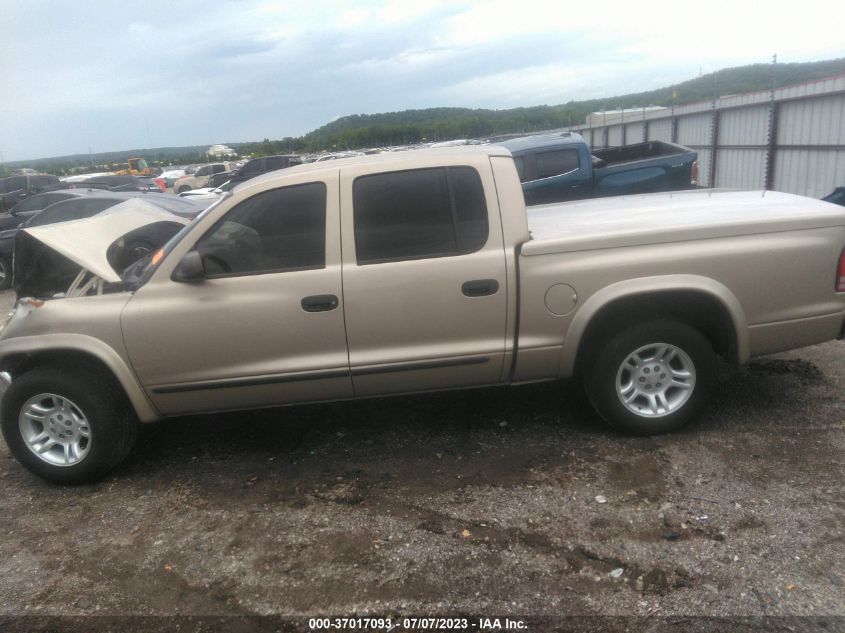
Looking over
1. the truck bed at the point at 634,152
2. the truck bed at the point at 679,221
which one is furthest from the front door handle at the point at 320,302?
the truck bed at the point at 634,152

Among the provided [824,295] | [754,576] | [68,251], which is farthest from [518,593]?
[68,251]

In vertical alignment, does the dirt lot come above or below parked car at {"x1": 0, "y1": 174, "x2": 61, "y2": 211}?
below

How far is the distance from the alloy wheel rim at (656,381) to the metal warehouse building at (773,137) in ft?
33.4

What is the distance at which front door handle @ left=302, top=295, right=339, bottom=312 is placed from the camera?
12.7 ft

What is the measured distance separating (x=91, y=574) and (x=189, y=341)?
1.31 m

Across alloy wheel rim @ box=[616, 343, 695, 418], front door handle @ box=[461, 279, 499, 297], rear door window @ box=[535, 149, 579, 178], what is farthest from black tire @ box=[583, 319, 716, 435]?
rear door window @ box=[535, 149, 579, 178]

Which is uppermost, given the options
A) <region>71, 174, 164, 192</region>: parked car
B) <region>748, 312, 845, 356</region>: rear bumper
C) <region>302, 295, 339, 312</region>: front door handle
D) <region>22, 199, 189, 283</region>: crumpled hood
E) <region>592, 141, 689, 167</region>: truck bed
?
<region>22, 199, 189, 283</region>: crumpled hood

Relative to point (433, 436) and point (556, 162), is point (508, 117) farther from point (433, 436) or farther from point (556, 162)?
point (433, 436)

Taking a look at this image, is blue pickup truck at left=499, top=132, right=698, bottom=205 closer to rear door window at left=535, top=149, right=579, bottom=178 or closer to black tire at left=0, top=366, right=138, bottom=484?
rear door window at left=535, top=149, right=579, bottom=178

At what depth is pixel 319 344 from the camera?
13.0ft

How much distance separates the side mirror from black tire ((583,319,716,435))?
2.36 m

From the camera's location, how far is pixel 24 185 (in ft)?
73.1

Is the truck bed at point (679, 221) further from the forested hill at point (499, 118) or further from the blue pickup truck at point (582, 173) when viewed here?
the forested hill at point (499, 118)

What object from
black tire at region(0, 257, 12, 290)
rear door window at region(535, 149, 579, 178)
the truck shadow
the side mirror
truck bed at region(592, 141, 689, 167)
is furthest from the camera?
truck bed at region(592, 141, 689, 167)
